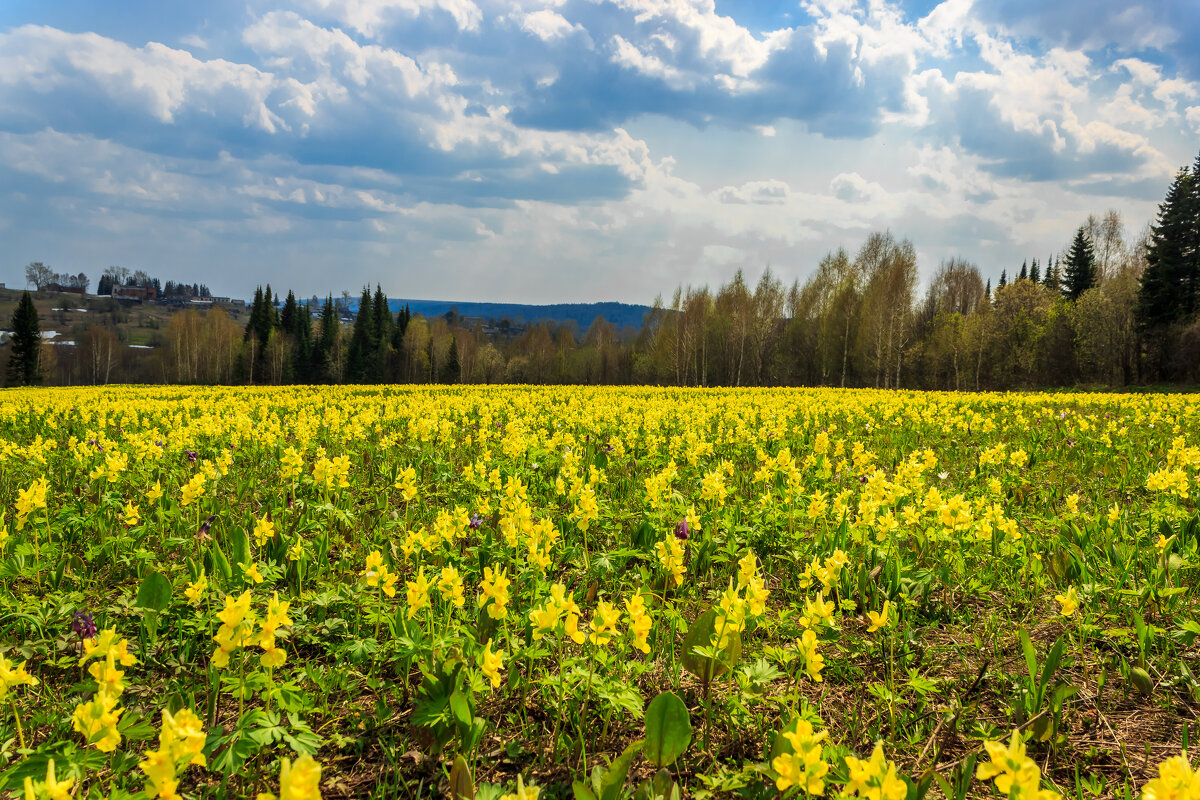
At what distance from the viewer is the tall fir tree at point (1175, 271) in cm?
3853

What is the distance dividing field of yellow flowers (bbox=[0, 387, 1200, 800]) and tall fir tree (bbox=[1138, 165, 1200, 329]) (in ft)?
154

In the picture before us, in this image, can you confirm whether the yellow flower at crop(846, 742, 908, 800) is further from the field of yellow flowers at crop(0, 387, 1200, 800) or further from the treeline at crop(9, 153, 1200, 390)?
the treeline at crop(9, 153, 1200, 390)

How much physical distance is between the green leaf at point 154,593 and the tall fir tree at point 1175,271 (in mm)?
53328

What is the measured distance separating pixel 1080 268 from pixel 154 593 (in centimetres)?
6858

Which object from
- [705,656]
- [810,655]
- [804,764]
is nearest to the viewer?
[804,764]

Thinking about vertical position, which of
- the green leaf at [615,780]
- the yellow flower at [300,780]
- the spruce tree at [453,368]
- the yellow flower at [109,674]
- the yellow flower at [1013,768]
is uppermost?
the spruce tree at [453,368]

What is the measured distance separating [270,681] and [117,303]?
9121 inches

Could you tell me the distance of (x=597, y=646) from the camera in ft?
8.21

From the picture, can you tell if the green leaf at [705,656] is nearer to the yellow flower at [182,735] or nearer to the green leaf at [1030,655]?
the green leaf at [1030,655]

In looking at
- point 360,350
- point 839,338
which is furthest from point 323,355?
point 839,338

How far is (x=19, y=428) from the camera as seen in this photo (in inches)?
407

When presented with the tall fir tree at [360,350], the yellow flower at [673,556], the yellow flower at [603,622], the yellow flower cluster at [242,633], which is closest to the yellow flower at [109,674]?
the yellow flower cluster at [242,633]

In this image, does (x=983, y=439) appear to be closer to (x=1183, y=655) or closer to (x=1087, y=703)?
(x=1183, y=655)

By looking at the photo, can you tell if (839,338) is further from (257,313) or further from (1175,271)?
(257,313)
